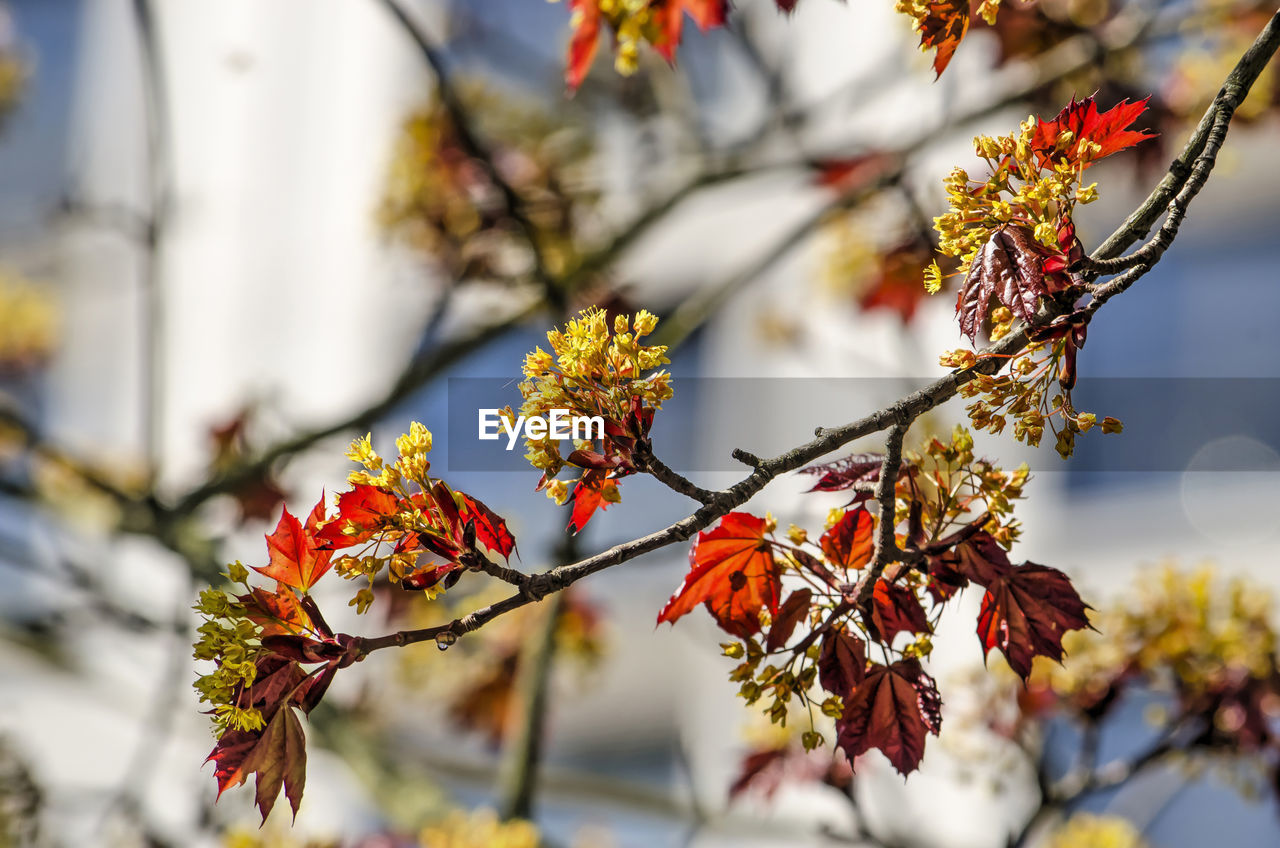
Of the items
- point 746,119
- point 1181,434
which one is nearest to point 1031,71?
point 1181,434

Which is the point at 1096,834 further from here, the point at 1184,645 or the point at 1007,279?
the point at 1007,279

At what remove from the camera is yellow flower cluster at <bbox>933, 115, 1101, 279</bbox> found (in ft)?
1.25

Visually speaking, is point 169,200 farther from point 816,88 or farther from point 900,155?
point 816,88

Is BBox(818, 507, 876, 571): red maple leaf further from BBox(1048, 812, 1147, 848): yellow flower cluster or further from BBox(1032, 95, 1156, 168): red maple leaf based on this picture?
BBox(1048, 812, 1147, 848): yellow flower cluster

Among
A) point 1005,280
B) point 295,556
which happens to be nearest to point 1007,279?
point 1005,280

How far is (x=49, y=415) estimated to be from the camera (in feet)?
11.5

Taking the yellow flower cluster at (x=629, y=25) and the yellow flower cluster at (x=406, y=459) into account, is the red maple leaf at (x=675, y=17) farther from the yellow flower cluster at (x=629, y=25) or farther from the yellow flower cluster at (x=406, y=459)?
the yellow flower cluster at (x=406, y=459)

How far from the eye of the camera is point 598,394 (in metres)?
0.39

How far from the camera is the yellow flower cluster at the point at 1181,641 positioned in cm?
73

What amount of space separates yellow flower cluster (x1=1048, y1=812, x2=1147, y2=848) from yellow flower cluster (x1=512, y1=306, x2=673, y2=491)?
70 centimetres

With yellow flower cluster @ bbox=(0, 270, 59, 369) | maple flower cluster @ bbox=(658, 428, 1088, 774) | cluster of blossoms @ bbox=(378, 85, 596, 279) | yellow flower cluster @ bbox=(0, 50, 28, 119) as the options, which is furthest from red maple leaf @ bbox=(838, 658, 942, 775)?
yellow flower cluster @ bbox=(0, 270, 59, 369)

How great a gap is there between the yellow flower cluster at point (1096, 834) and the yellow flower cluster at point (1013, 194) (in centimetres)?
67

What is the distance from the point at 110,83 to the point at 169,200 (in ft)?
11.6

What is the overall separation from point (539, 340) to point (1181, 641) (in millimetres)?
975
